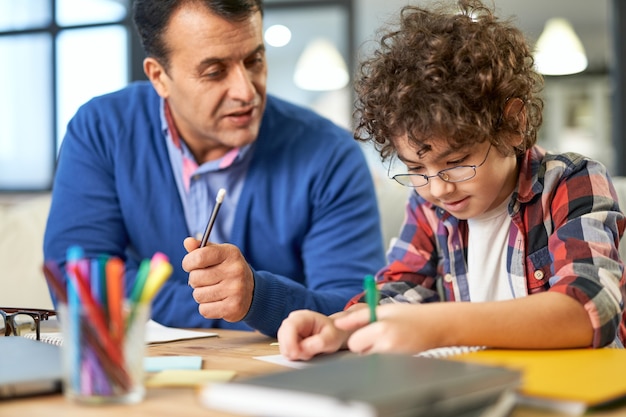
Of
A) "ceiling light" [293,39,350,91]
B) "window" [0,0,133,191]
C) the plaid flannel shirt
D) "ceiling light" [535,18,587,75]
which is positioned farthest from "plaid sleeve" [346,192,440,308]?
"window" [0,0,133,191]

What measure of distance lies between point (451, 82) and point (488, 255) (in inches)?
13.2

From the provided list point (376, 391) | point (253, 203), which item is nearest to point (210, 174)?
point (253, 203)

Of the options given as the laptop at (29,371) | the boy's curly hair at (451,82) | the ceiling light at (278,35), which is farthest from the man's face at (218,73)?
the ceiling light at (278,35)

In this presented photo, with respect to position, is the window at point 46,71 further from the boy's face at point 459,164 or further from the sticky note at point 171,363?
the sticky note at point 171,363

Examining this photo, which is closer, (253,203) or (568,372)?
(568,372)

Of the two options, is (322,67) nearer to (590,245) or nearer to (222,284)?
(222,284)

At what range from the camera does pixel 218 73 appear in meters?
1.78

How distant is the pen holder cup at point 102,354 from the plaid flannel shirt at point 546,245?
1.86 feet

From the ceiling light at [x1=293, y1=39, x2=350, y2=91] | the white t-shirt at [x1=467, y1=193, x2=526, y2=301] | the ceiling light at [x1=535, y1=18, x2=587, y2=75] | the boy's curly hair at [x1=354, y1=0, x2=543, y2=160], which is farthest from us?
the ceiling light at [x1=293, y1=39, x2=350, y2=91]

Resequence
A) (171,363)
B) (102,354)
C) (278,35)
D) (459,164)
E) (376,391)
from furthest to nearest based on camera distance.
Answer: (278,35) → (459,164) → (171,363) → (102,354) → (376,391)

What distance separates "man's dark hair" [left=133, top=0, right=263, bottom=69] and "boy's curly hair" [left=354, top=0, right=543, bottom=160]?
436 mm

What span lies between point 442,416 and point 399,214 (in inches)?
59.7

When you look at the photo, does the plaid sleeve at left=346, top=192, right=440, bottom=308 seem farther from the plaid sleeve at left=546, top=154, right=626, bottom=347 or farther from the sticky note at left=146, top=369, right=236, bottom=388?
the sticky note at left=146, top=369, right=236, bottom=388

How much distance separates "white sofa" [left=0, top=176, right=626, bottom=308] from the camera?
7.13ft
